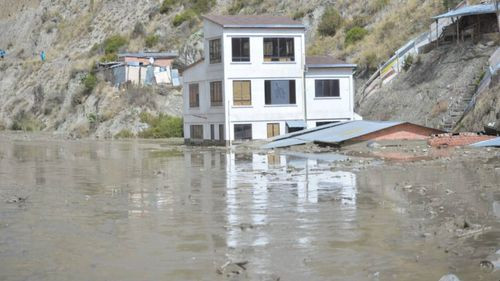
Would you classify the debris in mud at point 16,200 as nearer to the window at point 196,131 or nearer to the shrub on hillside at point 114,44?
the window at point 196,131

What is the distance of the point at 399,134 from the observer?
39.5m

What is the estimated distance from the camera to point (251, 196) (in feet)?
69.6

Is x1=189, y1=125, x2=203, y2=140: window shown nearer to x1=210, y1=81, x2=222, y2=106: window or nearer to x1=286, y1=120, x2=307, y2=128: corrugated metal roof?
x1=210, y1=81, x2=222, y2=106: window

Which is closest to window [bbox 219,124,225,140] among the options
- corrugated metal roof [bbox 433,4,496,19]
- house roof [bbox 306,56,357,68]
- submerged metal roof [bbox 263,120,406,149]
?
submerged metal roof [bbox 263,120,406,149]

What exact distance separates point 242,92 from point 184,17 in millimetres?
38779

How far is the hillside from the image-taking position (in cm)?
6278

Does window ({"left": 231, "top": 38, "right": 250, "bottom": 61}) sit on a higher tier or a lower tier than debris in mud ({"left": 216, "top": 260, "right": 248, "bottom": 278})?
higher

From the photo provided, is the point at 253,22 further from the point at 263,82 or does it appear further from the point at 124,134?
the point at 124,134

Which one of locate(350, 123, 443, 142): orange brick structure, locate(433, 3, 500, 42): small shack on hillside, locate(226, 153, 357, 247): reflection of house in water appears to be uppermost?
locate(433, 3, 500, 42): small shack on hillside

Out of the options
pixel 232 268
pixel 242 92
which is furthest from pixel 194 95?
pixel 232 268

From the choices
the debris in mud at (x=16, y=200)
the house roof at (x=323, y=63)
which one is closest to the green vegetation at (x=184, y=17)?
the house roof at (x=323, y=63)

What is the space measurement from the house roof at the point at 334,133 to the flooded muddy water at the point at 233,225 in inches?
407

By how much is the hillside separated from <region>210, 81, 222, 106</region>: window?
12.5 meters

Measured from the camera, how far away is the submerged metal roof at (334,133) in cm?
3953
